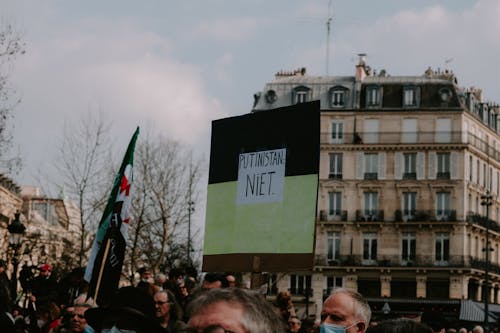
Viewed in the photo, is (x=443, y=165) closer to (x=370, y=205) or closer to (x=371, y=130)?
(x=371, y=130)

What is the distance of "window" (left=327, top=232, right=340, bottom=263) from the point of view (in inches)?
2913

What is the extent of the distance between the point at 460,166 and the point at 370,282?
9.85m

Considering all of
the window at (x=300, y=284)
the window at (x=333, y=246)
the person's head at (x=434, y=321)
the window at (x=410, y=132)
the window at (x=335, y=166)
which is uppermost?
the window at (x=410, y=132)

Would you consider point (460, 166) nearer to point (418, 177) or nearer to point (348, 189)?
point (418, 177)

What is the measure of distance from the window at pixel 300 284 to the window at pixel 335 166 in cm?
709

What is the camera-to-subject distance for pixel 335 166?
7431 centimetres

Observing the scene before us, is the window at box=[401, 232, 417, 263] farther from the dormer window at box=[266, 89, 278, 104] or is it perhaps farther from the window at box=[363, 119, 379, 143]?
the dormer window at box=[266, 89, 278, 104]

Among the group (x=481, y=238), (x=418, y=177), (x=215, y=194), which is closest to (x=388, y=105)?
(x=418, y=177)

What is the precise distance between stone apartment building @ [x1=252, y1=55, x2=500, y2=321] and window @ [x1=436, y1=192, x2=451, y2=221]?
67 mm

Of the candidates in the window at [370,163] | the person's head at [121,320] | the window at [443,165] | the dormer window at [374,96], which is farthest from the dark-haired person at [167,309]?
Result: the dormer window at [374,96]

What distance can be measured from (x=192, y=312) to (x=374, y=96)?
71974 mm

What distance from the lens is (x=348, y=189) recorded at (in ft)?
243

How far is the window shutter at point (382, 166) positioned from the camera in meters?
73.2

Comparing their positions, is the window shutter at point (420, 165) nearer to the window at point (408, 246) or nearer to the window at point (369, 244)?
the window at point (408, 246)
